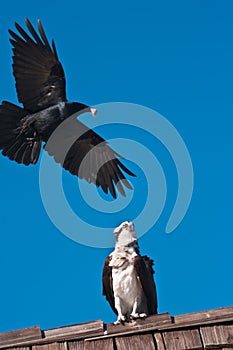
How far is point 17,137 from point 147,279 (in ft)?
12.7

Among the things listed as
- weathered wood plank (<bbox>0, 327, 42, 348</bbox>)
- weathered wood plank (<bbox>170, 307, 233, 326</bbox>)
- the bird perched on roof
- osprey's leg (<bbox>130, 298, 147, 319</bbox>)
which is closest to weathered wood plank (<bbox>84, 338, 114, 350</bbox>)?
osprey's leg (<bbox>130, 298, 147, 319</bbox>)

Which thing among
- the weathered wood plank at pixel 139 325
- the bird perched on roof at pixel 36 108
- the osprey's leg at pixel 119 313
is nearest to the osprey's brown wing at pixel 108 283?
the osprey's leg at pixel 119 313

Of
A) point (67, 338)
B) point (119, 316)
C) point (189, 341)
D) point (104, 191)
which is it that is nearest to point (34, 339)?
point (67, 338)

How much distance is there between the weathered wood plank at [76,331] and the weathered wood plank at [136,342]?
0.17 m

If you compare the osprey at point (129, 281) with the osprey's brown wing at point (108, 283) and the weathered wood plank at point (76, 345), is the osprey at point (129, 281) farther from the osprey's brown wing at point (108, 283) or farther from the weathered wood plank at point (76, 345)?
the weathered wood plank at point (76, 345)

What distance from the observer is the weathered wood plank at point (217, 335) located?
618 cm

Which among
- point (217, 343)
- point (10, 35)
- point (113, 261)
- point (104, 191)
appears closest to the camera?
point (217, 343)

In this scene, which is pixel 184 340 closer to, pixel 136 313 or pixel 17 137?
pixel 136 313

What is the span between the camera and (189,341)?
6.28m

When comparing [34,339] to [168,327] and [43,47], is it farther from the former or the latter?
[43,47]

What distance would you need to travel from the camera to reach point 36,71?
33.4 ft

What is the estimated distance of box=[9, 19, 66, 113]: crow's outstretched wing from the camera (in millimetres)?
9906

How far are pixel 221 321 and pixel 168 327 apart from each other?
16.5 inches

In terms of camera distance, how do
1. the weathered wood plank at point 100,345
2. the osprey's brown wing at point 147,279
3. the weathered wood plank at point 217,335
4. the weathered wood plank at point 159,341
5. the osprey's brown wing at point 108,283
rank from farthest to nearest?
the osprey's brown wing at point 108,283, the osprey's brown wing at point 147,279, the weathered wood plank at point 100,345, the weathered wood plank at point 159,341, the weathered wood plank at point 217,335
